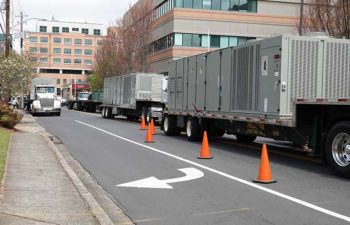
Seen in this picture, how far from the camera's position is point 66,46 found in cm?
16525

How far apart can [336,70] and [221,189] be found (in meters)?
5.38

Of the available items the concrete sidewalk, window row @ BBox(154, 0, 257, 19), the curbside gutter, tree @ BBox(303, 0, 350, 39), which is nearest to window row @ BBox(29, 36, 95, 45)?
window row @ BBox(154, 0, 257, 19)

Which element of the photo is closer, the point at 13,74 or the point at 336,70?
the point at 336,70

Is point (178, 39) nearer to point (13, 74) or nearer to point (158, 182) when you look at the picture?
point (13, 74)

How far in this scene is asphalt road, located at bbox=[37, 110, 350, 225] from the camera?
7.46 m

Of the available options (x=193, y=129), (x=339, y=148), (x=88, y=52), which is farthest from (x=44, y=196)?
(x=88, y=52)

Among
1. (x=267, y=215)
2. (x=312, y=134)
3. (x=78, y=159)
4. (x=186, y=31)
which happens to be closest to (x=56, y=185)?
(x=267, y=215)

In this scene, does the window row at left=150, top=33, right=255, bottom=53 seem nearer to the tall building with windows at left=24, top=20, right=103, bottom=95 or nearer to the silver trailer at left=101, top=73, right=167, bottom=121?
the silver trailer at left=101, top=73, right=167, bottom=121

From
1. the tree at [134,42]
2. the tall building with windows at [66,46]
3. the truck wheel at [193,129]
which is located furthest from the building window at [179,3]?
the tall building with windows at [66,46]

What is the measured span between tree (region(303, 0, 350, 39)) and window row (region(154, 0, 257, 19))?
3139 cm

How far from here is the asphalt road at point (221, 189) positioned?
7457 millimetres

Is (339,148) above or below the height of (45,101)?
below

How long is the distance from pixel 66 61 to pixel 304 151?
15718 centimetres

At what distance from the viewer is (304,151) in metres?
15.8
